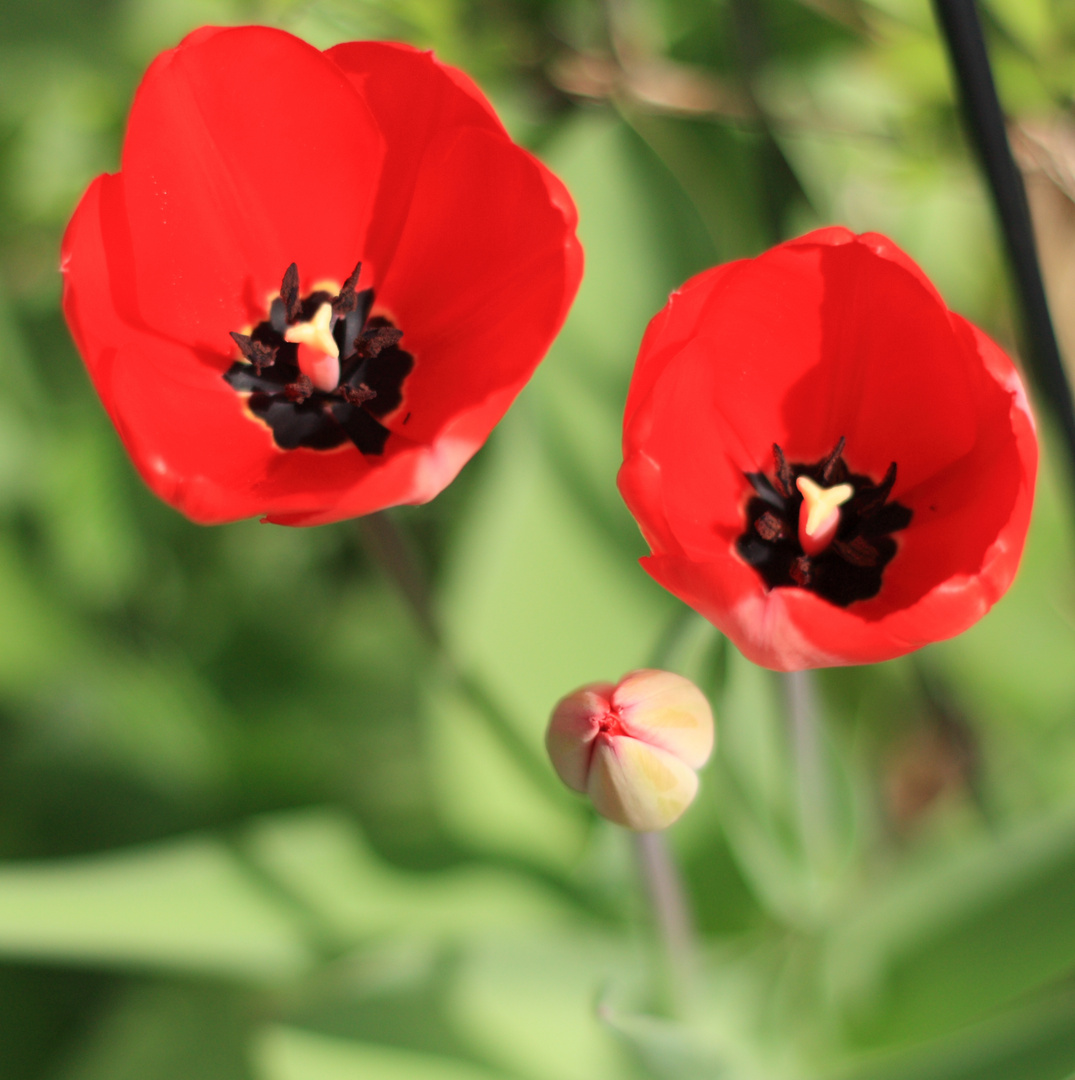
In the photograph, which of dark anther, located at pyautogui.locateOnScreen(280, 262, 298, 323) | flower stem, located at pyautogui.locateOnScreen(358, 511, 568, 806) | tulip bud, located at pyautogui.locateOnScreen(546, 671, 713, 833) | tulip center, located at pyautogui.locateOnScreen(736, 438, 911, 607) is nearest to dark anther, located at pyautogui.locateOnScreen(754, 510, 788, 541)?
tulip center, located at pyautogui.locateOnScreen(736, 438, 911, 607)

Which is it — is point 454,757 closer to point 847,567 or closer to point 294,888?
point 294,888

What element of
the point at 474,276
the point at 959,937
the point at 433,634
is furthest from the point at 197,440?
the point at 959,937

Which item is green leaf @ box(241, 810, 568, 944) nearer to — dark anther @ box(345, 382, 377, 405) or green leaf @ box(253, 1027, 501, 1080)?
green leaf @ box(253, 1027, 501, 1080)

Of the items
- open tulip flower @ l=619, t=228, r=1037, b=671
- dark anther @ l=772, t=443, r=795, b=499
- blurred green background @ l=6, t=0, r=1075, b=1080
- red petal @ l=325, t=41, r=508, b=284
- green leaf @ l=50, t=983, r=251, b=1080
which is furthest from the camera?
green leaf @ l=50, t=983, r=251, b=1080

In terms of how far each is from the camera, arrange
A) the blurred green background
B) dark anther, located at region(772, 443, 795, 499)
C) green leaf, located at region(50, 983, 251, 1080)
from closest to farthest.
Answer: dark anther, located at region(772, 443, 795, 499) < the blurred green background < green leaf, located at region(50, 983, 251, 1080)

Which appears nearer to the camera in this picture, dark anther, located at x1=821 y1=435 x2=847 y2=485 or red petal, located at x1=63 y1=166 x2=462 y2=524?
red petal, located at x1=63 y1=166 x2=462 y2=524

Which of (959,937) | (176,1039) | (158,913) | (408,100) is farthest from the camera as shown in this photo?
(176,1039)

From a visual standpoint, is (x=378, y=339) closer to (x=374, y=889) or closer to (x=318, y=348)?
(x=318, y=348)
